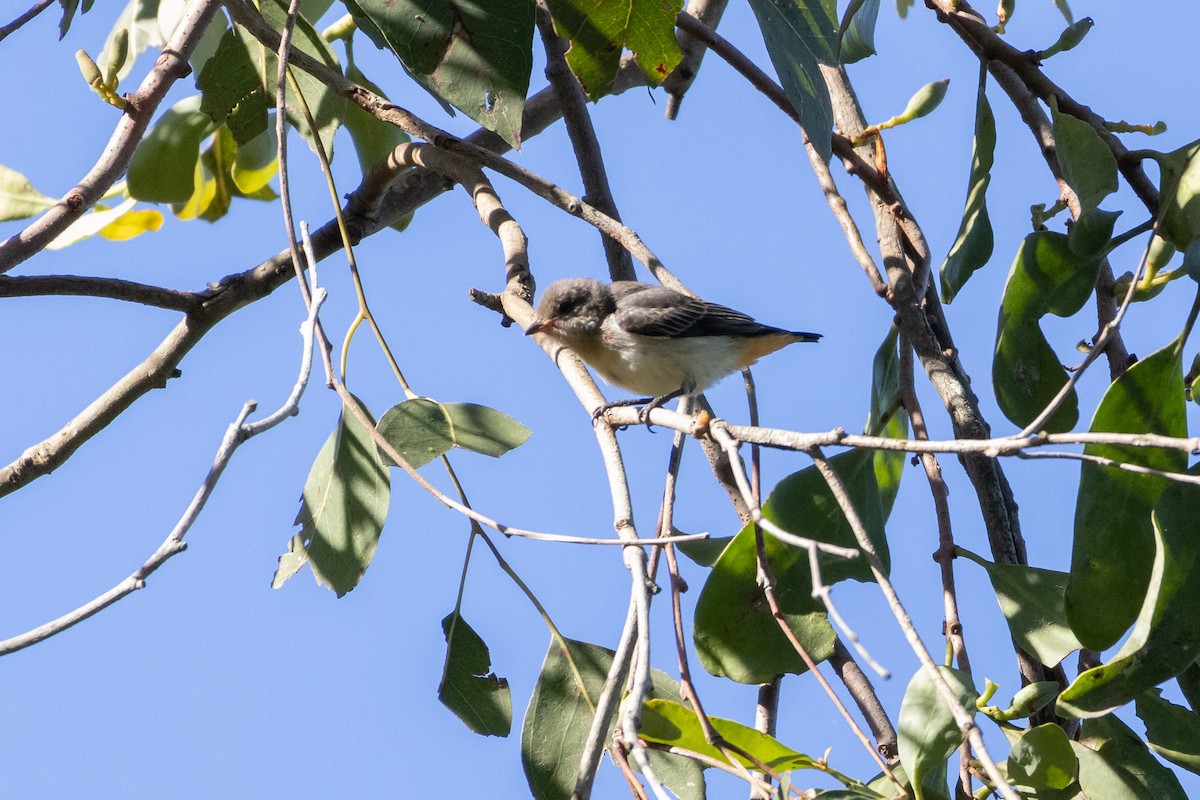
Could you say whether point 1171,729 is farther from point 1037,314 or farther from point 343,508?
point 343,508

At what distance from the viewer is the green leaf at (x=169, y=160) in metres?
2.60

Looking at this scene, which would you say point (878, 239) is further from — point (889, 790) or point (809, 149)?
point (889, 790)

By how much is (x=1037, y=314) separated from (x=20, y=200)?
84.1 inches

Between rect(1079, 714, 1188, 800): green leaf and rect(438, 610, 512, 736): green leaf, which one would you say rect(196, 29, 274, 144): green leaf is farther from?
rect(1079, 714, 1188, 800): green leaf

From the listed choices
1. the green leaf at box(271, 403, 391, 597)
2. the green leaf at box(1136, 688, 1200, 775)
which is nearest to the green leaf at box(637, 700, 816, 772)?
the green leaf at box(1136, 688, 1200, 775)

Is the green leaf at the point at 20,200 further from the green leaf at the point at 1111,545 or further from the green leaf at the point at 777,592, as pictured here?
the green leaf at the point at 1111,545

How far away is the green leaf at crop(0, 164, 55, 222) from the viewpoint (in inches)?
97.8

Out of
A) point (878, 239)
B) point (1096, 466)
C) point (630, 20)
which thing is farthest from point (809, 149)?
point (1096, 466)

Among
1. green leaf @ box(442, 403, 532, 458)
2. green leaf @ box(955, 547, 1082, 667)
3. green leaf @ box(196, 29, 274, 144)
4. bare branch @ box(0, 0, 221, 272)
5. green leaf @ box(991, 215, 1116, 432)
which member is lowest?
green leaf @ box(955, 547, 1082, 667)

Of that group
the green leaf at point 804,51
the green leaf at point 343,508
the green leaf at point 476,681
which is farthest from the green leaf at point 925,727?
the green leaf at point 343,508

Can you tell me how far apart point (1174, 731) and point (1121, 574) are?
0.38 m

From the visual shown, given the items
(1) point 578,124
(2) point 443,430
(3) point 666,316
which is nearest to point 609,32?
(2) point 443,430

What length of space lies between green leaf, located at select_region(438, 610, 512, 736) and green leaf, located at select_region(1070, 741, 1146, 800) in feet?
3.47

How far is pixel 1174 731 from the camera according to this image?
174cm
